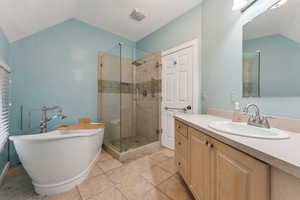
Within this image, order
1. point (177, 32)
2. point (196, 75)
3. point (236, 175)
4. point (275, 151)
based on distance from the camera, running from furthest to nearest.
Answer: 1. point (177, 32)
2. point (196, 75)
3. point (236, 175)
4. point (275, 151)

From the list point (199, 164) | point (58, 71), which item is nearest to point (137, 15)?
point (58, 71)

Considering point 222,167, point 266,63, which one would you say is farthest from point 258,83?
point 222,167

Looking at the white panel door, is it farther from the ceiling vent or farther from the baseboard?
the baseboard

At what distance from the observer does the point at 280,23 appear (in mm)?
1044

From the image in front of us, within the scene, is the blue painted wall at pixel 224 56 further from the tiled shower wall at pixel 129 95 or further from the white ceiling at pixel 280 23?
the tiled shower wall at pixel 129 95

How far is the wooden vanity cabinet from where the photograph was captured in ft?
1.81

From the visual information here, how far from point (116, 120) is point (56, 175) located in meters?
1.30

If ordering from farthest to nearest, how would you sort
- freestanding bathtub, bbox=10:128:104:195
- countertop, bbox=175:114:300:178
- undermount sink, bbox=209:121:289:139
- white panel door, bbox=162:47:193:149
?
white panel door, bbox=162:47:193:149, freestanding bathtub, bbox=10:128:104:195, undermount sink, bbox=209:121:289:139, countertop, bbox=175:114:300:178

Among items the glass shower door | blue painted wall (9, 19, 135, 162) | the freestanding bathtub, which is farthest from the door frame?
blue painted wall (9, 19, 135, 162)

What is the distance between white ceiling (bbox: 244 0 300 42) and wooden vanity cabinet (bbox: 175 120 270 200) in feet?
3.55

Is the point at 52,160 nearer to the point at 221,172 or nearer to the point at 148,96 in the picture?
the point at 221,172

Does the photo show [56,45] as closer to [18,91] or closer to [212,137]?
[18,91]

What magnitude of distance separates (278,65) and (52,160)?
7.99 feet

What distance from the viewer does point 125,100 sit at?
8.61 feet
